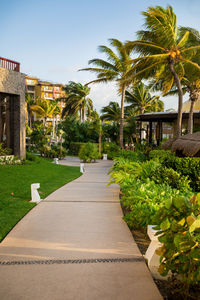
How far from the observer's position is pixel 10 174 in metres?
10.4

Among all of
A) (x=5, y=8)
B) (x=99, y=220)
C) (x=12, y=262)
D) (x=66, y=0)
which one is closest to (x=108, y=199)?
(x=99, y=220)

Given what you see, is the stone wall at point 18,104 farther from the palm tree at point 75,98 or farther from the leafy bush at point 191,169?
the palm tree at point 75,98

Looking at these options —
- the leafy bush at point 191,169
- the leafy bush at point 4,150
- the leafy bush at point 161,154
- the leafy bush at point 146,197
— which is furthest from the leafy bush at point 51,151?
the leafy bush at point 146,197

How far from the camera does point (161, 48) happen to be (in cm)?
1447

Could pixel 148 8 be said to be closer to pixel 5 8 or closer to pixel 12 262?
pixel 5 8

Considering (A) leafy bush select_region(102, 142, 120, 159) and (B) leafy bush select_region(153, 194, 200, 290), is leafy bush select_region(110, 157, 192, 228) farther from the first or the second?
A: (A) leafy bush select_region(102, 142, 120, 159)

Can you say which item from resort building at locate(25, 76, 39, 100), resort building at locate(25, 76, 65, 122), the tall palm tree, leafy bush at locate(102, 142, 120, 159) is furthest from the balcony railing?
resort building at locate(25, 76, 39, 100)

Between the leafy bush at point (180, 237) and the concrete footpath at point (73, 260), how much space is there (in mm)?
594

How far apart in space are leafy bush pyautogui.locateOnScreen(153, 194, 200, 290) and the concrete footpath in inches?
23.4

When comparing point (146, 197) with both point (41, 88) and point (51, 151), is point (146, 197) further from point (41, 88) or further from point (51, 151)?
point (41, 88)

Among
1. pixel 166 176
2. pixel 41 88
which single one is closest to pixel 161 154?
pixel 166 176

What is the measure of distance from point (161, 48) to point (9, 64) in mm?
8501

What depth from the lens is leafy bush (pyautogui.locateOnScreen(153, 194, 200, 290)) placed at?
2000 mm

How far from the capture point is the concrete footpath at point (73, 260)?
2585 millimetres
